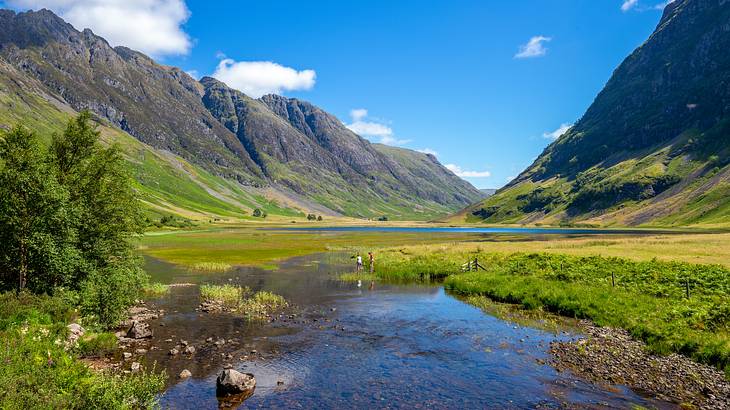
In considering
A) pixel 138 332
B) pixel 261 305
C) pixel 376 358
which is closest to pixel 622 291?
pixel 376 358

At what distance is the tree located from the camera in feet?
97.8

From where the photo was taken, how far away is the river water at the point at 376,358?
21.8 m

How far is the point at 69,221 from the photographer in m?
32.4

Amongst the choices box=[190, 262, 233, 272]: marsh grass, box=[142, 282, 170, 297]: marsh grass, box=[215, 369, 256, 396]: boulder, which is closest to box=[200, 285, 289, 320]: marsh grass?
box=[142, 282, 170, 297]: marsh grass

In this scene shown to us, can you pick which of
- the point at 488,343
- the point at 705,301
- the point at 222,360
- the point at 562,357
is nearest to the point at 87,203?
the point at 222,360

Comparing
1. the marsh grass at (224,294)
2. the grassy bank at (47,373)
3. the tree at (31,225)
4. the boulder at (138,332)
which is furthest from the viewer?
the marsh grass at (224,294)

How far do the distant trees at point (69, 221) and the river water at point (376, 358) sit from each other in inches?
231

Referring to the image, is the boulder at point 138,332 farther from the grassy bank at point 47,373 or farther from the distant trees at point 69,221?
the grassy bank at point 47,373

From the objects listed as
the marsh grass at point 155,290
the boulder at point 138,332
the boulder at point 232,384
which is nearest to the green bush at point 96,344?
the boulder at point 138,332

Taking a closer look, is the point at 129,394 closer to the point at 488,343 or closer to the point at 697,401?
the point at 488,343

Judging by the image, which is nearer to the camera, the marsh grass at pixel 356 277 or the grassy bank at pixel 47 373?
the grassy bank at pixel 47 373

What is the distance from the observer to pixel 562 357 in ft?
90.5

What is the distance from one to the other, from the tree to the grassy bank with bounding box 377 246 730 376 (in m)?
41.0

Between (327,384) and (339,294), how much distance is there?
2737cm
